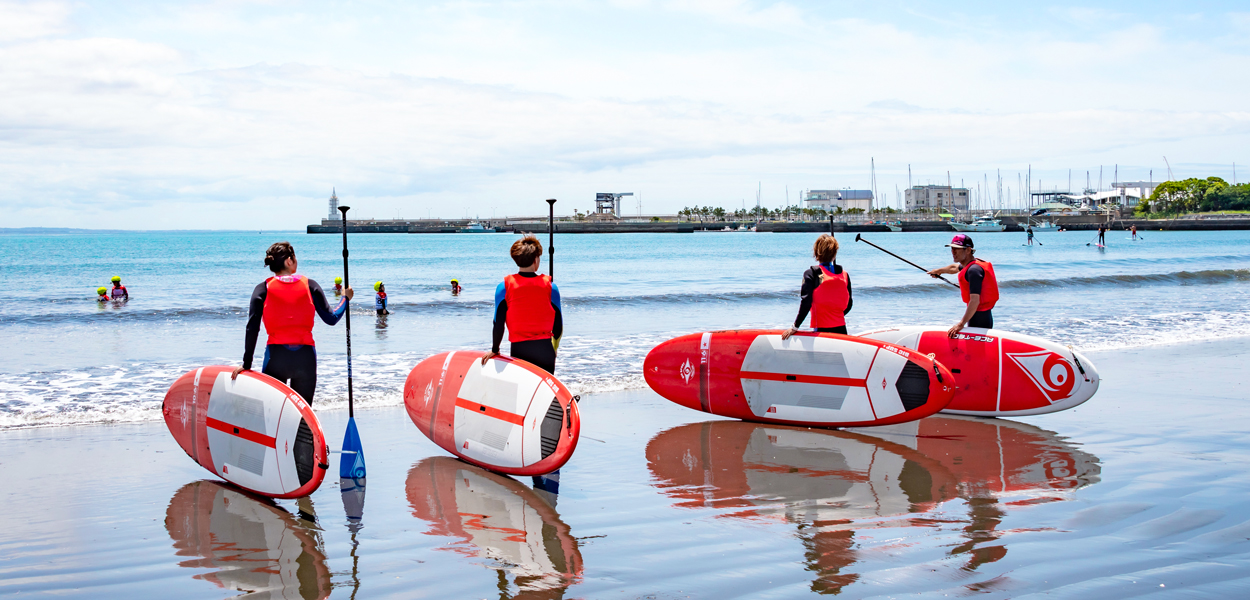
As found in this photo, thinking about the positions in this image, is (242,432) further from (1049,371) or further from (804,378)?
(1049,371)

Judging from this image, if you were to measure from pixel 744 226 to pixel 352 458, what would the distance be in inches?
5258

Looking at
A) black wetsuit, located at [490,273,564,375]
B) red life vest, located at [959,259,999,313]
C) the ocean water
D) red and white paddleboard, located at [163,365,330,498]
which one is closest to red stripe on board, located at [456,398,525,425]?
black wetsuit, located at [490,273,564,375]

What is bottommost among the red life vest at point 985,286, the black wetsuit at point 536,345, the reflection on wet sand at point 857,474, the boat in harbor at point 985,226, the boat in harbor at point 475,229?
the reflection on wet sand at point 857,474

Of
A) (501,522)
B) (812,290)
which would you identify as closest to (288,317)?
(501,522)

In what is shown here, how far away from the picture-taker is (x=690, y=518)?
4641mm

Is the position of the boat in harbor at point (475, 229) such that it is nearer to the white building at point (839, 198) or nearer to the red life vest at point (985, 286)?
the white building at point (839, 198)

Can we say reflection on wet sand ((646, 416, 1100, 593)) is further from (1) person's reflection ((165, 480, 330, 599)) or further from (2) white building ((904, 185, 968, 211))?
(2) white building ((904, 185, 968, 211))

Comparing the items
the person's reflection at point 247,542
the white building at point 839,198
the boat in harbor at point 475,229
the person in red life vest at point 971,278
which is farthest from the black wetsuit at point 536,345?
the white building at point 839,198

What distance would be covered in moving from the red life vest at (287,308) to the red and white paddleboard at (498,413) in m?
1.32

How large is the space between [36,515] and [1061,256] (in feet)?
165

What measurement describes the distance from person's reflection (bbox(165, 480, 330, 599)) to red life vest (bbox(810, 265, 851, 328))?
4340 mm

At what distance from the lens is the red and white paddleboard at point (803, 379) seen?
670 cm

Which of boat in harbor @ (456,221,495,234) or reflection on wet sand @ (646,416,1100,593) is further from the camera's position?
boat in harbor @ (456,221,495,234)

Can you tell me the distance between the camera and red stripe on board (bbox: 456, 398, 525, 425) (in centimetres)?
558
